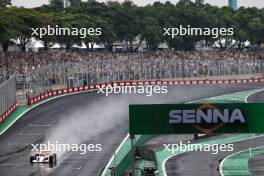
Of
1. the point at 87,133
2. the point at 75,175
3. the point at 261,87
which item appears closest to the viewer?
the point at 75,175

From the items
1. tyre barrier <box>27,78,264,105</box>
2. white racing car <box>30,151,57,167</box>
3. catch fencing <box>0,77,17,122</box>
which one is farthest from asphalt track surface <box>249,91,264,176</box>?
catch fencing <box>0,77,17,122</box>

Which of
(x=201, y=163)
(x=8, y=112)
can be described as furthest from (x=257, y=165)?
(x=8, y=112)

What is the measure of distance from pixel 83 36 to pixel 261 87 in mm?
16543

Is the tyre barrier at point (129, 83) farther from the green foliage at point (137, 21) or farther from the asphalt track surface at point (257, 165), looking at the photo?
the asphalt track surface at point (257, 165)

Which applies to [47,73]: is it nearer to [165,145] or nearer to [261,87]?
[165,145]

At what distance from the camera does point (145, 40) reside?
111 ft

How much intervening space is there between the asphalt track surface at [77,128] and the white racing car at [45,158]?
224mm

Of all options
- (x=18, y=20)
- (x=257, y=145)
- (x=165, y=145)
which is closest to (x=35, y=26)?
(x=18, y=20)

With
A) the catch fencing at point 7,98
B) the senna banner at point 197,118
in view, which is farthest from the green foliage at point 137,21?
the senna banner at point 197,118

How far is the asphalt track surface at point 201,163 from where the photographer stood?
30.0 metres

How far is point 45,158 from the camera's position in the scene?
31.3 meters

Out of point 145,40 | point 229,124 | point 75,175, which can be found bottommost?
point 75,175

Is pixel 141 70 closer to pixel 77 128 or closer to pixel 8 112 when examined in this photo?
pixel 77 128

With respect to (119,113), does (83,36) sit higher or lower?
higher
